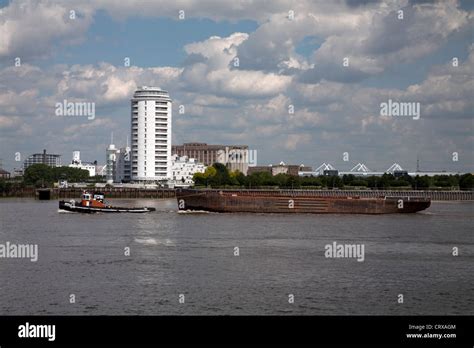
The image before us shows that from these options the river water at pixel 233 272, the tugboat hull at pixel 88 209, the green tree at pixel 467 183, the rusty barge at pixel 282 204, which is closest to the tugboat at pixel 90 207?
the tugboat hull at pixel 88 209

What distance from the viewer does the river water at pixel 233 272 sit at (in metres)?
25.1

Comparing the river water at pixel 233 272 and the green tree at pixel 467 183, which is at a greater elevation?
the green tree at pixel 467 183

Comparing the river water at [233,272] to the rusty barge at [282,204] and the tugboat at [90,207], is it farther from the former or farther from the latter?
the rusty barge at [282,204]

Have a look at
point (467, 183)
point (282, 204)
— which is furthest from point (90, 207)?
point (467, 183)

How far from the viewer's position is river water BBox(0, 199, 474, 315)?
25125 millimetres

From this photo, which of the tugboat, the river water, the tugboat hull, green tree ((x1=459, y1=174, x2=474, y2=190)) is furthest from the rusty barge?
green tree ((x1=459, y1=174, x2=474, y2=190))

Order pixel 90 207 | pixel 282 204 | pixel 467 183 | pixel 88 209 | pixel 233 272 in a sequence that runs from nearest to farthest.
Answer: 1. pixel 233 272
2. pixel 88 209
3. pixel 90 207
4. pixel 282 204
5. pixel 467 183

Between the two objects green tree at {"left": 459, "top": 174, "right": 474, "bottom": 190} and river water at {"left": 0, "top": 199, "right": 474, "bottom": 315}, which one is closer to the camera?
river water at {"left": 0, "top": 199, "right": 474, "bottom": 315}

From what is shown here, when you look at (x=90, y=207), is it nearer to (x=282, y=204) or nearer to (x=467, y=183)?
(x=282, y=204)

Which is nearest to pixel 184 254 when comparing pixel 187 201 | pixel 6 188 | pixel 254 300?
pixel 254 300

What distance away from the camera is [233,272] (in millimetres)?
32219

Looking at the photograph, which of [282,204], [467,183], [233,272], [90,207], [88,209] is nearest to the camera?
[233,272]

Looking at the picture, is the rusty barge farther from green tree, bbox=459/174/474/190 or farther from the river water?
green tree, bbox=459/174/474/190

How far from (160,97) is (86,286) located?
529ft
